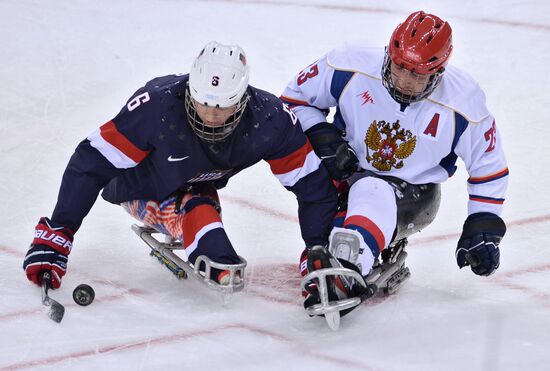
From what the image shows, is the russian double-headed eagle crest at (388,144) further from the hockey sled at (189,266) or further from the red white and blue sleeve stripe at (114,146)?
the red white and blue sleeve stripe at (114,146)

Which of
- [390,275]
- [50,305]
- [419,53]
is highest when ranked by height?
[419,53]

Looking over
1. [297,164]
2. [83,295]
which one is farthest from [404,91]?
[83,295]

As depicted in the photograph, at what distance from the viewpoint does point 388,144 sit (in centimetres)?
353

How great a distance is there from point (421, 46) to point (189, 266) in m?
1.01

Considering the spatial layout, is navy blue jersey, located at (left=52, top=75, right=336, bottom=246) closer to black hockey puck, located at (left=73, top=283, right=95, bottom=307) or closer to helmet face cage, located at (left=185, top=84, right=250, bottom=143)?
helmet face cage, located at (left=185, top=84, right=250, bottom=143)

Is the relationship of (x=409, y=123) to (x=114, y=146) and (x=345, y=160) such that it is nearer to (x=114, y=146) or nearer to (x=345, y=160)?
(x=345, y=160)

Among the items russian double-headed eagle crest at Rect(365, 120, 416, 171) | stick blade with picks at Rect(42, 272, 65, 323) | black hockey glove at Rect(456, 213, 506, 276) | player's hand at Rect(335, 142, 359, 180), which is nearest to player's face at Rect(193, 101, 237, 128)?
player's hand at Rect(335, 142, 359, 180)

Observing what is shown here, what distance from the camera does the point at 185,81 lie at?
3.33m

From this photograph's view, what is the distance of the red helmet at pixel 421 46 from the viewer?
10.8ft

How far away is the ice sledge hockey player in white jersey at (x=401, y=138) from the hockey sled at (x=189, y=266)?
0.29 m

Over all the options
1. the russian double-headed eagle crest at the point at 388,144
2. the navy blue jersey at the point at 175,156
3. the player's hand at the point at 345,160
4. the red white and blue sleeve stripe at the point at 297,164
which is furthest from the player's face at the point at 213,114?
the russian double-headed eagle crest at the point at 388,144

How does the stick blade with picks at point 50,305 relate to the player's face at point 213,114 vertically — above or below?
below

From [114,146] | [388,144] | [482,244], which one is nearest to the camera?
[114,146]

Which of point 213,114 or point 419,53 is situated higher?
point 419,53
